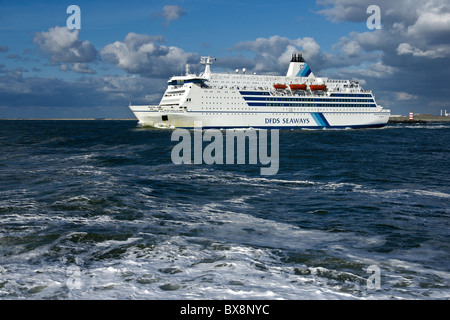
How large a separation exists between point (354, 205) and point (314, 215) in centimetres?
211

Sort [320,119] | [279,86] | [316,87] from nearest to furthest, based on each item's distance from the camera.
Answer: [279,86] → [320,119] → [316,87]

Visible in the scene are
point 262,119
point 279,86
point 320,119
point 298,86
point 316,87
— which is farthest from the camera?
point 316,87

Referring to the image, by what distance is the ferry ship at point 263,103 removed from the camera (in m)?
62.8

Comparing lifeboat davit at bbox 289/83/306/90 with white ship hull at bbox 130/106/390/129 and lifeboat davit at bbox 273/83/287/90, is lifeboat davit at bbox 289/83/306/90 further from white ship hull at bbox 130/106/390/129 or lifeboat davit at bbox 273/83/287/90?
white ship hull at bbox 130/106/390/129

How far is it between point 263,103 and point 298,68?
1510 centimetres

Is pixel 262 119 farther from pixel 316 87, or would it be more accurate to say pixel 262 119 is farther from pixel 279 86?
pixel 316 87

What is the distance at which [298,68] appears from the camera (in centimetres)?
7800

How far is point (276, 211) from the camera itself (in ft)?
40.7

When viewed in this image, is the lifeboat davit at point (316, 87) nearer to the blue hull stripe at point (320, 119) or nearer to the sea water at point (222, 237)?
the blue hull stripe at point (320, 119)

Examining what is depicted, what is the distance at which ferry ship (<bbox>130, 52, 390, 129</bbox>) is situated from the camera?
62.8 m

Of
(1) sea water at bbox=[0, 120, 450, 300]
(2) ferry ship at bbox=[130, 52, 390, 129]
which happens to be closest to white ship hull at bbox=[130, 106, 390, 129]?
(2) ferry ship at bbox=[130, 52, 390, 129]

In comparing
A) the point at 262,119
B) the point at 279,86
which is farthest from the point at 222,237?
the point at 279,86
